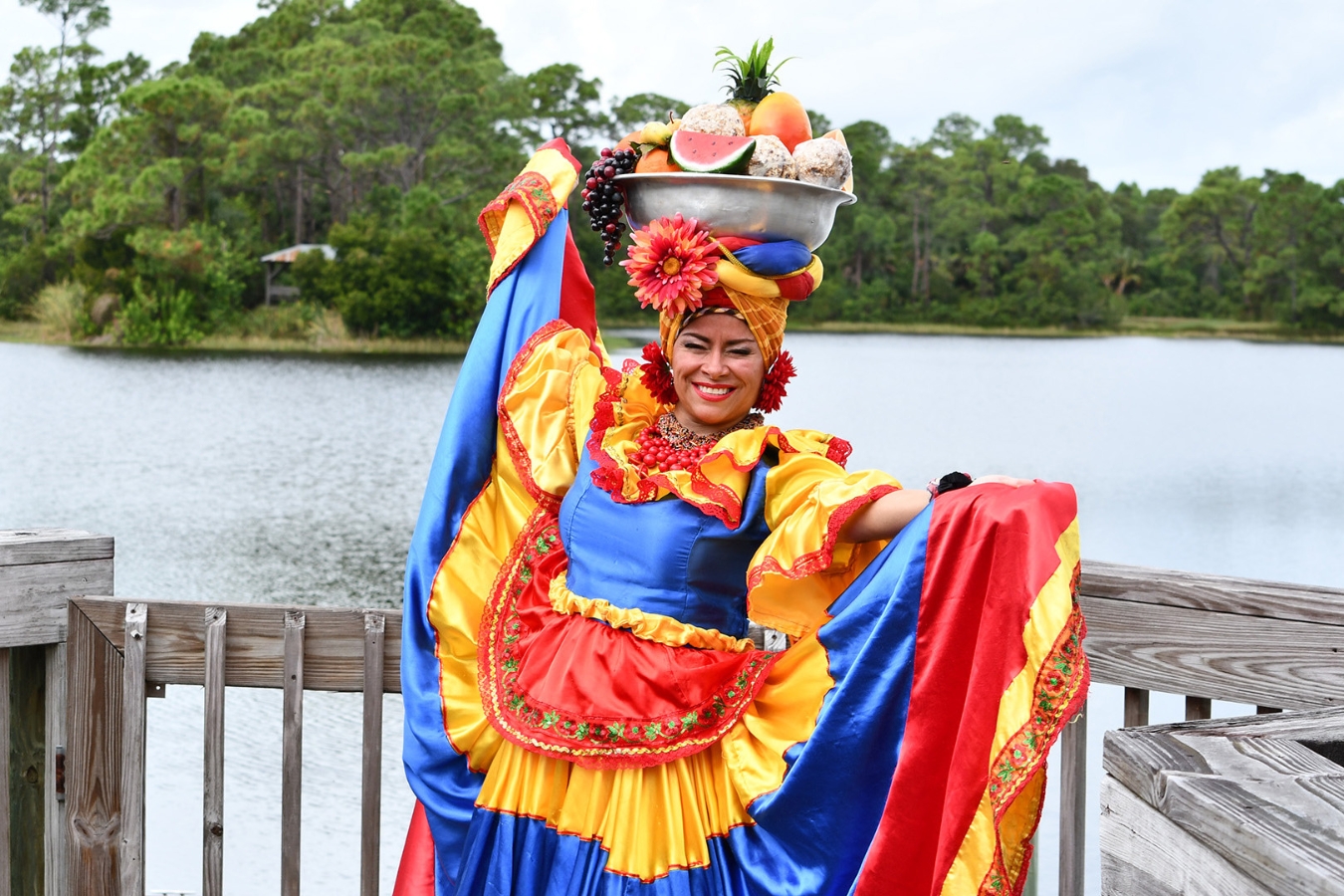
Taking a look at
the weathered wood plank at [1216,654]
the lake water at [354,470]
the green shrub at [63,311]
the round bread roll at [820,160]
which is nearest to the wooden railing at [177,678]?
the round bread roll at [820,160]

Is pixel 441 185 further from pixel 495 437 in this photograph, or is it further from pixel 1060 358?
pixel 495 437

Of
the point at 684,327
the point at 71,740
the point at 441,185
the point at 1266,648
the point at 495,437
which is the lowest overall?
the point at 71,740

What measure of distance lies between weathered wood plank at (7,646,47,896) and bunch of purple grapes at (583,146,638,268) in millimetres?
993

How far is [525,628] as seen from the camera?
1.91 meters

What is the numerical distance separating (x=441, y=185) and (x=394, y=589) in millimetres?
19670

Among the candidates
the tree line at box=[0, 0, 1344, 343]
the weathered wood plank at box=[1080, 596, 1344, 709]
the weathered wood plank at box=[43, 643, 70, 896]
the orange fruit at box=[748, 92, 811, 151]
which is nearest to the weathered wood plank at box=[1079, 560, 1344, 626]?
the weathered wood plank at box=[1080, 596, 1344, 709]

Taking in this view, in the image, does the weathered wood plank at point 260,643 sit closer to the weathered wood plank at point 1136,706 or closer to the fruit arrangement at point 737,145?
the fruit arrangement at point 737,145

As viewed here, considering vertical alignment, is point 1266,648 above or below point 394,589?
above

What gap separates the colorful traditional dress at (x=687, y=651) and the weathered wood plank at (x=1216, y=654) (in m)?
0.28

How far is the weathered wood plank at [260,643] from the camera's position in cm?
192

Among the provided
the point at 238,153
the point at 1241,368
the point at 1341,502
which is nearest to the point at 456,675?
the point at 1341,502

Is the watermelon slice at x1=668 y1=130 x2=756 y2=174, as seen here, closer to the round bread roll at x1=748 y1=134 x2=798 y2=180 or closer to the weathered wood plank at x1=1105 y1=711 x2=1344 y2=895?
the round bread roll at x1=748 y1=134 x2=798 y2=180

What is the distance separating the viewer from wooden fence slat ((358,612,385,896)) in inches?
73.9

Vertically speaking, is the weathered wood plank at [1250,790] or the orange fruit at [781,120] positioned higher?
the orange fruit at [781,120]
